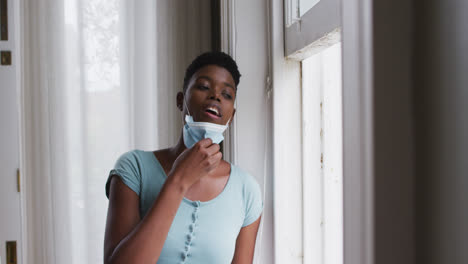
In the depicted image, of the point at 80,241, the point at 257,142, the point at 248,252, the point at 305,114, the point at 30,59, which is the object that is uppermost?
the point at 30,59

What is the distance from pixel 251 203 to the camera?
108 centimetres

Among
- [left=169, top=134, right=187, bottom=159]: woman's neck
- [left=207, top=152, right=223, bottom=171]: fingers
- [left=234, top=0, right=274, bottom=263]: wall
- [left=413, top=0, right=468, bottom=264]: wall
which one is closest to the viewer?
[left=413, top=0, right=468, bottom=264]: wall

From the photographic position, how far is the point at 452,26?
0.28 metres

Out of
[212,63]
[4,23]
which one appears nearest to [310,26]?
[212,63]

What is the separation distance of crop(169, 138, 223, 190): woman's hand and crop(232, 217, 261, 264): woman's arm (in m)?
0.30

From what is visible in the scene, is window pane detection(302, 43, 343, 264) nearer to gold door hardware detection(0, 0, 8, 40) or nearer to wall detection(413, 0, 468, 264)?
wall detection(413, 0, 468, 264)


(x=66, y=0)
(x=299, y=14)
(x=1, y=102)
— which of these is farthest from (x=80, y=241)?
(x=299, y=14)

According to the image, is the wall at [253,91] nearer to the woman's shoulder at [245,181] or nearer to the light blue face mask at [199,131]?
the woman's shoulder at [245,181]

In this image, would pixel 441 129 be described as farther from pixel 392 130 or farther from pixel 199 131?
pixel 199 131

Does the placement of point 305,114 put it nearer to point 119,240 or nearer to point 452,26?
point 119,240

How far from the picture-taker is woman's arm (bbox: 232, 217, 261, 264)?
3.51ft

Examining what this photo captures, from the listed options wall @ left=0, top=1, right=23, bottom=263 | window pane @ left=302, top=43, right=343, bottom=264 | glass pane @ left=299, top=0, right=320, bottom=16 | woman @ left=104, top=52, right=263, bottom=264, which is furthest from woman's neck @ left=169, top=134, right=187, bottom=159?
wall @ left=0, top=1, right=23, bottom=263

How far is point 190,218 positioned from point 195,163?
0.56ft

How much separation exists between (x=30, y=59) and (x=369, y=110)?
165cm
